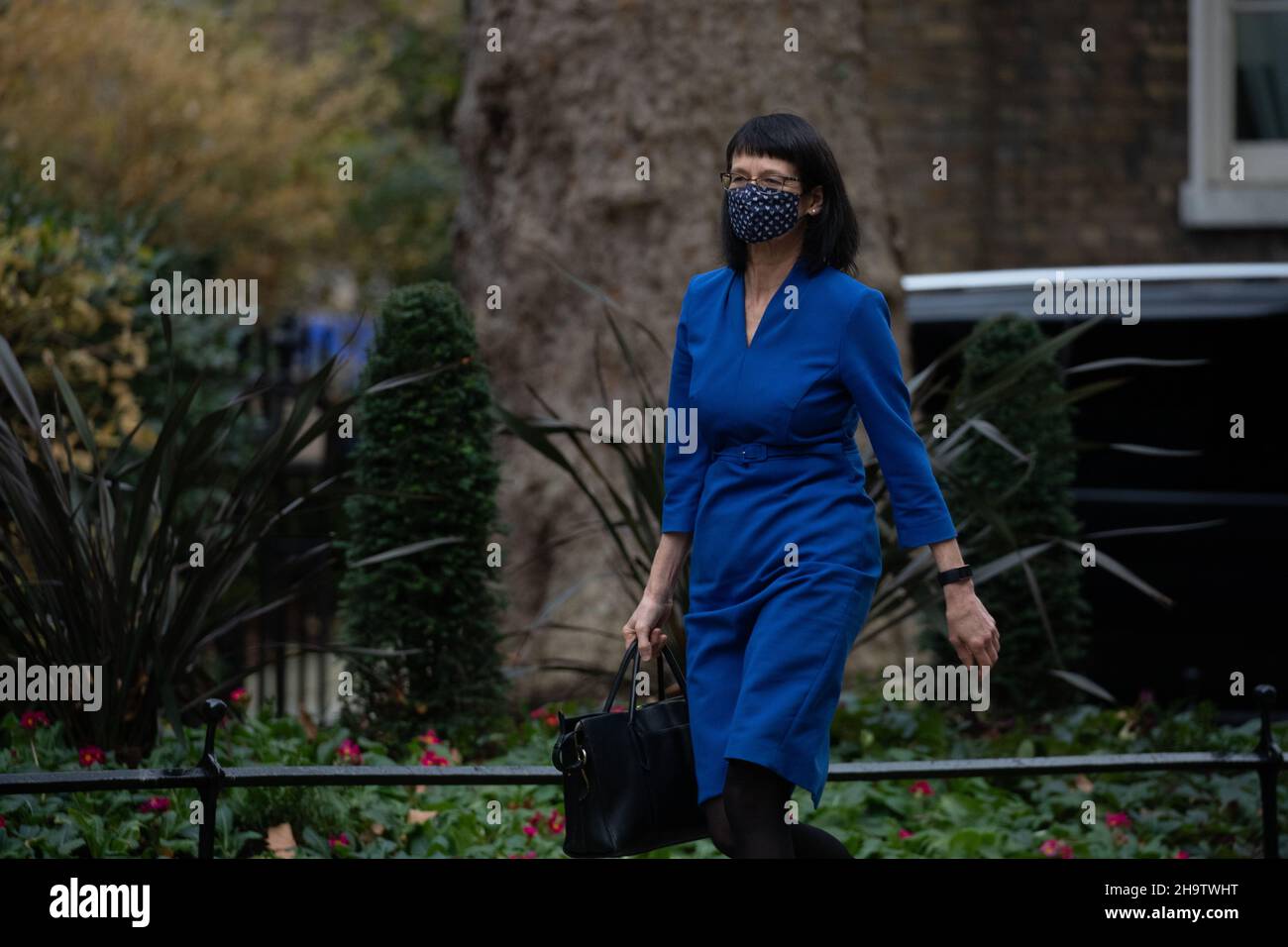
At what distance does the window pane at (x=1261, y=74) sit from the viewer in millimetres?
11992

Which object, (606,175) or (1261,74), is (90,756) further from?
(1261,74)

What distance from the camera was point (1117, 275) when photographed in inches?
305

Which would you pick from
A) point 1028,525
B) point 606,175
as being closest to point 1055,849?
point 1028,525

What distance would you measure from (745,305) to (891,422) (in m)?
0.40

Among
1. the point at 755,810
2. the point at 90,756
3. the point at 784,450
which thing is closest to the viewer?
the point at 755,810

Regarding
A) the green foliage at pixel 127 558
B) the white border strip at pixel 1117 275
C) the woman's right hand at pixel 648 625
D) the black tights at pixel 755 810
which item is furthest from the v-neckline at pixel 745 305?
the white border strip at pixel 1117 275

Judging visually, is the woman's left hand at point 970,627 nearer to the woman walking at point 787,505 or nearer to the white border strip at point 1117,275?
the woman walking at point 787,505

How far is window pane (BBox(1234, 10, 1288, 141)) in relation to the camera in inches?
472

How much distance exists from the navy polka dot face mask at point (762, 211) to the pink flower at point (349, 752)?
2.33 metres

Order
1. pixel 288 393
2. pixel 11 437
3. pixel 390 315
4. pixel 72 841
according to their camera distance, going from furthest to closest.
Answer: pixel 288 393
pixel 390 315
pixel 11 437
pixel 72 841

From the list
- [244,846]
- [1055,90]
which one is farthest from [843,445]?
[1055,90]

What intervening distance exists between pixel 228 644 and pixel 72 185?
661cm

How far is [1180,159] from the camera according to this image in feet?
40.6
